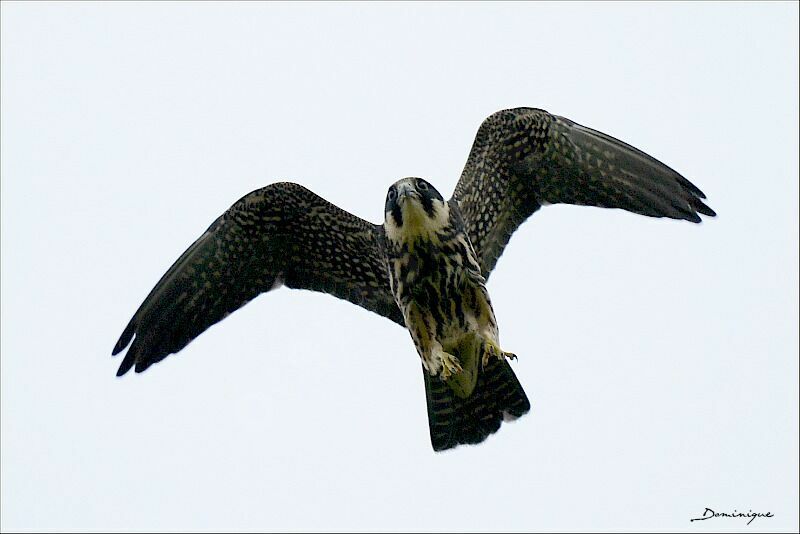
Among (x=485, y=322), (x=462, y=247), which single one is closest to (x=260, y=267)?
(x=462, y=247)

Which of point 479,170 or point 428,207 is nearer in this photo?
point 428,207

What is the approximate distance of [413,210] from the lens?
6992 millimetres

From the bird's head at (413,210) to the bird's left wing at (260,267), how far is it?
1.69 ft

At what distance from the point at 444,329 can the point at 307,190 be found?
4.87ft

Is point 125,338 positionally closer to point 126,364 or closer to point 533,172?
point 126,364

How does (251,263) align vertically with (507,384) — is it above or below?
above

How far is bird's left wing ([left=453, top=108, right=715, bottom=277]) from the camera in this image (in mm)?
7745

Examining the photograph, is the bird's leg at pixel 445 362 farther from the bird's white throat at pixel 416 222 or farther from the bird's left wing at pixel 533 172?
the bird's left wing at pixel 533 172

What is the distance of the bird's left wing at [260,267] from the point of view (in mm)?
7676

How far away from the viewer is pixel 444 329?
285 inches

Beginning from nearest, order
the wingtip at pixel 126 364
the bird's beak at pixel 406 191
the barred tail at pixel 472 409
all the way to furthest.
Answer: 1. the bird's beak at pixel 406 191
2. the barred tail at pixel 472 409
3. the wingtip at pixel 126 364

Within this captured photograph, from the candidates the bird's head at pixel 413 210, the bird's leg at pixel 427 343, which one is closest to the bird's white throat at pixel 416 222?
the bird's head at pixel 413 210

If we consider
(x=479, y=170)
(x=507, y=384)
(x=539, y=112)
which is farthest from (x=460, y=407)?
(x=539, y=112)

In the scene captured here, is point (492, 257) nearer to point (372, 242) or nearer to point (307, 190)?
point (372, 242)
